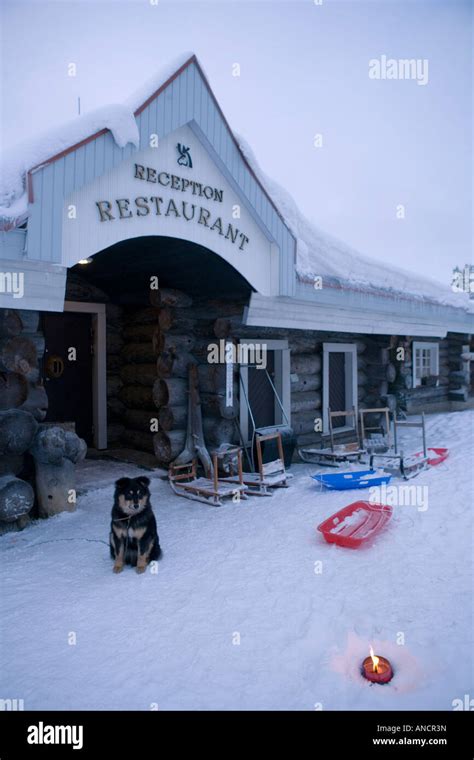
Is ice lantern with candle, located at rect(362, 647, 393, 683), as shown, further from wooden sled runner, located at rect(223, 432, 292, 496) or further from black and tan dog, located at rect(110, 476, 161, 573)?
wooden sled runner, located at rect(223, 432, 292, 496)

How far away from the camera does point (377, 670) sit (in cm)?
302

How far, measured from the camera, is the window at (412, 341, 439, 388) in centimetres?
1377

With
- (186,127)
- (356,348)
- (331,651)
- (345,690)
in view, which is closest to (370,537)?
(331,651)

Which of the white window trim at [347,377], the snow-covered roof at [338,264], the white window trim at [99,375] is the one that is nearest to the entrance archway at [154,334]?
the white window trim at [99,375]

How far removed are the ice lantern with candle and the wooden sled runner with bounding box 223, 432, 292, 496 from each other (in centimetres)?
401

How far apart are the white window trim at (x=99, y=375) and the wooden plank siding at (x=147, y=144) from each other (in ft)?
12.9

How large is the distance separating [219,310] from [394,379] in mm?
5864

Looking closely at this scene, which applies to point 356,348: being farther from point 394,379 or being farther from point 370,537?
point 370,537

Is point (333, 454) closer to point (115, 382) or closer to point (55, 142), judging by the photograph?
point (115, 382)

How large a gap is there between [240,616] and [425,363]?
12.5 metres

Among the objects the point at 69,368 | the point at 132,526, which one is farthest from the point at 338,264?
the point at 132,526

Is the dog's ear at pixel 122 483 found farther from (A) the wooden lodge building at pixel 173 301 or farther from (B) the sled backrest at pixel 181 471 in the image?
(B) the sled backrest at pixel 181 471

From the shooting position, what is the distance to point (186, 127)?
20.4 feet

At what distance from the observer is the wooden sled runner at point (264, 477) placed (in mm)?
7254
